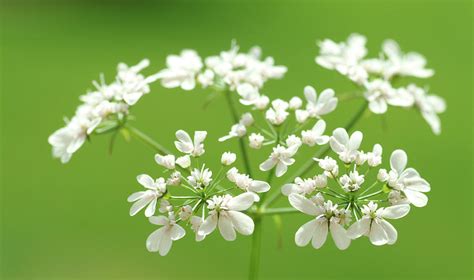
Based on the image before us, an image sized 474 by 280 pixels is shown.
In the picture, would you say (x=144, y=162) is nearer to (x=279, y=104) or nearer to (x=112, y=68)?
(x=112, y=68)

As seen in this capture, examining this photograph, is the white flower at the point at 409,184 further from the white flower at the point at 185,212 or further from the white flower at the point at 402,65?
A: the white flower at the point at 402,65

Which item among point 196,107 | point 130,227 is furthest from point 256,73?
point 196,107

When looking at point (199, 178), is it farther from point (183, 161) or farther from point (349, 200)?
point (349, 200)

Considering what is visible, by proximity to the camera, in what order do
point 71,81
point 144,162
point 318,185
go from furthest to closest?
point 71,81
point 144,162
point 318,185

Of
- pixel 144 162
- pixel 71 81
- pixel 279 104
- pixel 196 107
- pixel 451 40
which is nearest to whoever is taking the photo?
pixel 279 104

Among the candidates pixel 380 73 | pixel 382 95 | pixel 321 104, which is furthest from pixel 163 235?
pixel 380 73

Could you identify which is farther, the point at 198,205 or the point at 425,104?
the point at 425,104

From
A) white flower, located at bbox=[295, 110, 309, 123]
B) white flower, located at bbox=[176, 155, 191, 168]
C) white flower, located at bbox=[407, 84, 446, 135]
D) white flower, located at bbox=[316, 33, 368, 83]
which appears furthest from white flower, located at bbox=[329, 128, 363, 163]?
white flower, located at bbox=[407, 84, 446, 135]

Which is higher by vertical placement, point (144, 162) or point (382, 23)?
point (382, 23)
